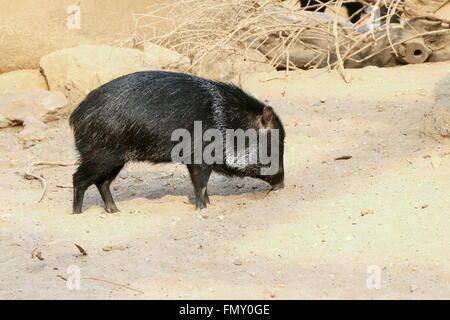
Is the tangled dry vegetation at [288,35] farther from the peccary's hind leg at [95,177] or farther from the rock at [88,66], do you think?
the peccary's hind leg at [95,177]

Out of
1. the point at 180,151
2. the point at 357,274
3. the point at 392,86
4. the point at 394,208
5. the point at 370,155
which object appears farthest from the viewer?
the point at 392,86

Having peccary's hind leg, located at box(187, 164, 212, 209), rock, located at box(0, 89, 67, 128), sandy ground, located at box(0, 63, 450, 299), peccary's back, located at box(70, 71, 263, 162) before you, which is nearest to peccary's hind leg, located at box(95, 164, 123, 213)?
sandy ground, located at box(0, 63, 450, 299)

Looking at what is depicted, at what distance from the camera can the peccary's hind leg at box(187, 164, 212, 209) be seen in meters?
5.84

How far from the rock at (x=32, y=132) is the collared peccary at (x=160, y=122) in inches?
92.8

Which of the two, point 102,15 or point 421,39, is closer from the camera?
point 421,39

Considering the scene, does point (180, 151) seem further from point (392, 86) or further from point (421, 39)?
point (421, 39)

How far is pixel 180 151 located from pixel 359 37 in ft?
10.4

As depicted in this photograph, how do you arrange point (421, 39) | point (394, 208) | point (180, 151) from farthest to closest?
point (421, 39) < point (180, 151) < point (394, 208)

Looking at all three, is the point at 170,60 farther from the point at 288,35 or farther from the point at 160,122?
the point at 160,122

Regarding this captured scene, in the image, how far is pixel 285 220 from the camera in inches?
211

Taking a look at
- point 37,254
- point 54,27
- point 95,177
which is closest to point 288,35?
point 54,27

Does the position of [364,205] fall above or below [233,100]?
below

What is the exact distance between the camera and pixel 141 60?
8734 mm

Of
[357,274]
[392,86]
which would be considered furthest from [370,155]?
[357,274]
